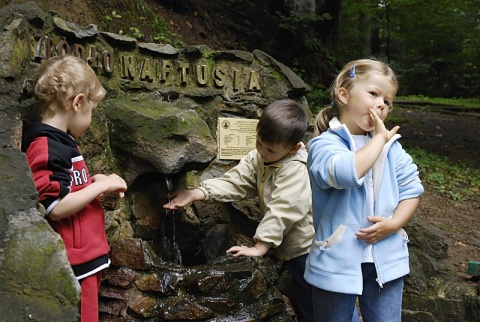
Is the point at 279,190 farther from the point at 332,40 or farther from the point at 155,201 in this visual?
the point at 332,40

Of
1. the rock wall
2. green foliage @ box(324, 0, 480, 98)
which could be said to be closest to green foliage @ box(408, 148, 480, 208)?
the rock wall

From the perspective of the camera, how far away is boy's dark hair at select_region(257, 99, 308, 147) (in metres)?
2.84

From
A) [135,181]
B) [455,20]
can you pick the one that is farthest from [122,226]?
[455,20]

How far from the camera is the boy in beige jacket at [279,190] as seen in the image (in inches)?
112

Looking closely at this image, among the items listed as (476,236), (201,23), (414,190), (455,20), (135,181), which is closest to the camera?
(414,190)

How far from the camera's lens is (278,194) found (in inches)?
114

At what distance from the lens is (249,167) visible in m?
3.19

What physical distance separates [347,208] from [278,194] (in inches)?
30.7

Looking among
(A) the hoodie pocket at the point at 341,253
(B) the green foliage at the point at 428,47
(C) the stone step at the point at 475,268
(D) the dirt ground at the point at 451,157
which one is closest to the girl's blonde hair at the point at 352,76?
(A) the hoodie pocket at the point at 341,253

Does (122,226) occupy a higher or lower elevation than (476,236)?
higher

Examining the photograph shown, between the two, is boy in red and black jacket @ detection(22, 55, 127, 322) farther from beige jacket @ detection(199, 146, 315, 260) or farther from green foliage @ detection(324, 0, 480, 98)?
green foliage @ detection(324, 0, 480, 98)

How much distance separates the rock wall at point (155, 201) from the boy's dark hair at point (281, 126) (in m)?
0.48

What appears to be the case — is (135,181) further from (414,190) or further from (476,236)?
(476,236)

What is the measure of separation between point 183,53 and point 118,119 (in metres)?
0.90
